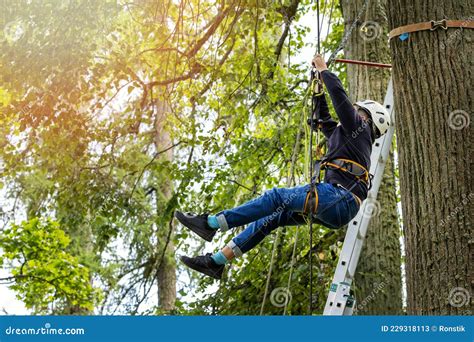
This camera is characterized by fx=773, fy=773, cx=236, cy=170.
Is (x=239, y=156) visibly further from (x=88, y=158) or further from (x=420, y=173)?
(x=420, y=173)

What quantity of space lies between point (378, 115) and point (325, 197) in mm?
822

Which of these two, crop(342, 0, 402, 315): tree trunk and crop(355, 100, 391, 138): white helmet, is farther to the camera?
crop(342, 0, 402, 315): tree trunk

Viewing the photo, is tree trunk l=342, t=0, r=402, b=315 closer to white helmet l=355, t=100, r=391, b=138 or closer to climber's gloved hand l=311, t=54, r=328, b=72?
white helmet l=355, t=100, r=391, b=138

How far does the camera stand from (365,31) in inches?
301

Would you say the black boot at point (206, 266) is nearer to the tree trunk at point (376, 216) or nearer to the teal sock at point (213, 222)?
the teal sock at point (213, 222)

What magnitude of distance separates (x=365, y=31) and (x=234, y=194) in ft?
9.86

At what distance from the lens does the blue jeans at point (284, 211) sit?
518 centimetres
